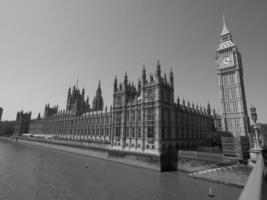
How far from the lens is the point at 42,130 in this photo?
120875 mm

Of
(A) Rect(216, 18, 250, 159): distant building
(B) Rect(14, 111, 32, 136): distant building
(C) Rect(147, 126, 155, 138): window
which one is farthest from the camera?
(B) Rect(14, 111, 32, 136): distant building

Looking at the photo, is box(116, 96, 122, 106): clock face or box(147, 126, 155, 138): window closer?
box(147, 126, 155, 138): window

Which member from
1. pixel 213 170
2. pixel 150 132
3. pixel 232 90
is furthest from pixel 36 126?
pixel 232 90

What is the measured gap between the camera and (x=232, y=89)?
84500mm

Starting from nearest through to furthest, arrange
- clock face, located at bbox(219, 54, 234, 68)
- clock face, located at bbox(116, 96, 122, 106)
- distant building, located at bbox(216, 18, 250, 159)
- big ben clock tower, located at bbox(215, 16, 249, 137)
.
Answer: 1. clock face, located at bbox(116, 96, 122, 106)
2. distant building, located at bbox(216, 18, 250, 159)
3. big ben clock tower, located at bbox(215, 16, 249, 137)
4. clock face, located at bbox(219, 54, 234, 68)

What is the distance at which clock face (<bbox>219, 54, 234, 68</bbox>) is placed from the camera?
85394 mm

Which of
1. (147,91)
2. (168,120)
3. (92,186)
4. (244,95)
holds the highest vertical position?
(244,95)

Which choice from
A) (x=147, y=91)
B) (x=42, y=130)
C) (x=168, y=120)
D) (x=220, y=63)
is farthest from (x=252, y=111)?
(x=42, y=130)

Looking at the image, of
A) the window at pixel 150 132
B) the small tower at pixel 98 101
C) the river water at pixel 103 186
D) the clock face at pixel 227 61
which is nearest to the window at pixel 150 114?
the window at pixel 150 132

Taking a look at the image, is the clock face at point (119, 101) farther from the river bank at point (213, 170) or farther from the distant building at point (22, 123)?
the distant building at point (22, 123)

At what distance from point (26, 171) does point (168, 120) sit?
4011 cm

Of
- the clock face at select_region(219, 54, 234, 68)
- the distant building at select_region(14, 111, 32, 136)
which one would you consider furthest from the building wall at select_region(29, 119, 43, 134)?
the clock face at select_region(219, 54, 234, 68)

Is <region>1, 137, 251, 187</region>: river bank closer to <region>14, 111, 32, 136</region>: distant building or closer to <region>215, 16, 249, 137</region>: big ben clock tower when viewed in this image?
<region>215, 16, 249, 137</region>: big ben clock tower

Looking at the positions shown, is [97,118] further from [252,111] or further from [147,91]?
[252,111]
